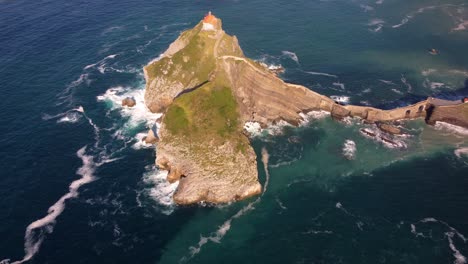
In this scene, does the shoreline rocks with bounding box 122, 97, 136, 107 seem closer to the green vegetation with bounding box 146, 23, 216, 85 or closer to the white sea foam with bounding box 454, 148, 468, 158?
→ the green vegetation with bounding box 146, 23, 216, 85

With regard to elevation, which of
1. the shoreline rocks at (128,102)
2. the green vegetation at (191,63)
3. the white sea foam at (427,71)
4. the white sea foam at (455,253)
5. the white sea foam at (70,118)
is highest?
the green vegetation at (191,63)

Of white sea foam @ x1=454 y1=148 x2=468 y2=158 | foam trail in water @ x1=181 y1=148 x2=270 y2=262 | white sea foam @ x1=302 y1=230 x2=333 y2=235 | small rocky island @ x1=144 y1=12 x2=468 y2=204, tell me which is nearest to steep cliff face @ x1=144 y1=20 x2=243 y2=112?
small rocky island @ x1=144 y1=12 x2=468 y2=204

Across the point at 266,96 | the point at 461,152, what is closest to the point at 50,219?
the point at 266,96

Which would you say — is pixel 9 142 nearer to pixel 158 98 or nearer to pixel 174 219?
pixel 158 98

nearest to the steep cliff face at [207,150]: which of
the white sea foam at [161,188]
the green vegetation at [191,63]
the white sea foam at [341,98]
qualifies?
the white sea foam at [161,188]

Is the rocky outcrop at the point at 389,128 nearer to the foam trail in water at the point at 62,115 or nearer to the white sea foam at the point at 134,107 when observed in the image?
the white sea foam at the point at 134,107

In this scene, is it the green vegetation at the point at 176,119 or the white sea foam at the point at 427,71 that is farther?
the white sea foam at the point at 427,71

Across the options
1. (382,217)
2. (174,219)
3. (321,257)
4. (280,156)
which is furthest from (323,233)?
(174,219)
